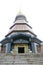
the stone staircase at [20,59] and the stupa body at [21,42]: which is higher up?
the stupa body at [21,42]

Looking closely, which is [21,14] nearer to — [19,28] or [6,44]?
[19,28]

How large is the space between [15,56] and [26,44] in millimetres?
11911

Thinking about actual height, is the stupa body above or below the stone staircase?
above

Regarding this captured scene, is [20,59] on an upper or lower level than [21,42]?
lower

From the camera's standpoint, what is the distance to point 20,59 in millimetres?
7402

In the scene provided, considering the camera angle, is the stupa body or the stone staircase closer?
the stone staircase

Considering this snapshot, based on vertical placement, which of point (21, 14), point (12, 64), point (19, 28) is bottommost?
point (12, 64)

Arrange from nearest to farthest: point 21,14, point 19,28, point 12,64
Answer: point 12,64 → point 19,28 → point 21,14

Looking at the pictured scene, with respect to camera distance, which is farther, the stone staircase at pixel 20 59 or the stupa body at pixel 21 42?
the stupa body at pixel 21 42

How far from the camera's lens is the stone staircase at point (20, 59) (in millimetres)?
7273

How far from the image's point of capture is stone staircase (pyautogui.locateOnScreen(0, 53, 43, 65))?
727cm

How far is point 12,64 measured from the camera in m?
7.25

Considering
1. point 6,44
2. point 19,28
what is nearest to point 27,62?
point 6,44

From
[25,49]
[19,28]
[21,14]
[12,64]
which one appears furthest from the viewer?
[21,14]
